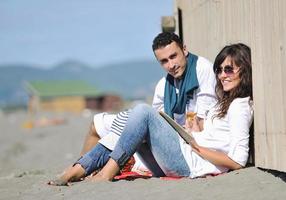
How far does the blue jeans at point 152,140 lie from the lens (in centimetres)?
509

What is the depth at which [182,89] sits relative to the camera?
5.64 m

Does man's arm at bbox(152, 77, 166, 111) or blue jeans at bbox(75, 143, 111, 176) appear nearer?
blue jeans at bbox(75, 143, 111, 176)

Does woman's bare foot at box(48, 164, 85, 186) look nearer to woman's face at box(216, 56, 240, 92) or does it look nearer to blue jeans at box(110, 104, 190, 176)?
blue jeans at box(110, 104, 190, 176)

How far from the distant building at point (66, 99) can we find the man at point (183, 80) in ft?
203

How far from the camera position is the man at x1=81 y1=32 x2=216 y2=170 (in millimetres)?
5578

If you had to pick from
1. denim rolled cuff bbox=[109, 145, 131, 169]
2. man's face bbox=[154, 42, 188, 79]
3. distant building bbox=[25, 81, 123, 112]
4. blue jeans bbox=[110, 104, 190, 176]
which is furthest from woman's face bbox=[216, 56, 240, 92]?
distant building bbox=[25, 81, 123, 112]

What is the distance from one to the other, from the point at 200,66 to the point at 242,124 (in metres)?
0.80

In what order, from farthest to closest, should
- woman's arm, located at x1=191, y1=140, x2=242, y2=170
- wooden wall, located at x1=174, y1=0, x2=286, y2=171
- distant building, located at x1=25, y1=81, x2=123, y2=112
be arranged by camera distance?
distant building, located at x1=25, y1=81, x2=123, y2=112
woman's arm, located at x1=191, y1=140, x2=242, y2=170
wooden wall, located at x1=174, y1=0, x2=286, y2=171

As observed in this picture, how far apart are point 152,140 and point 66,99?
7180 cm

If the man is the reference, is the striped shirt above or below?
below

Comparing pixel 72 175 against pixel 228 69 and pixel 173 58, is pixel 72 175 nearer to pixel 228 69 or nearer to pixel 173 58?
pixel 173 58

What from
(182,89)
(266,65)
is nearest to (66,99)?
(182,89)

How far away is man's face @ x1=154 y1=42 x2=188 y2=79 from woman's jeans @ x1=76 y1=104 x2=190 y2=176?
567 millimetres

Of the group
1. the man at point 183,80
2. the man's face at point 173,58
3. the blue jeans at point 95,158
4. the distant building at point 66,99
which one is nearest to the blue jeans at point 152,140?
the blue jeans at point 95,158
